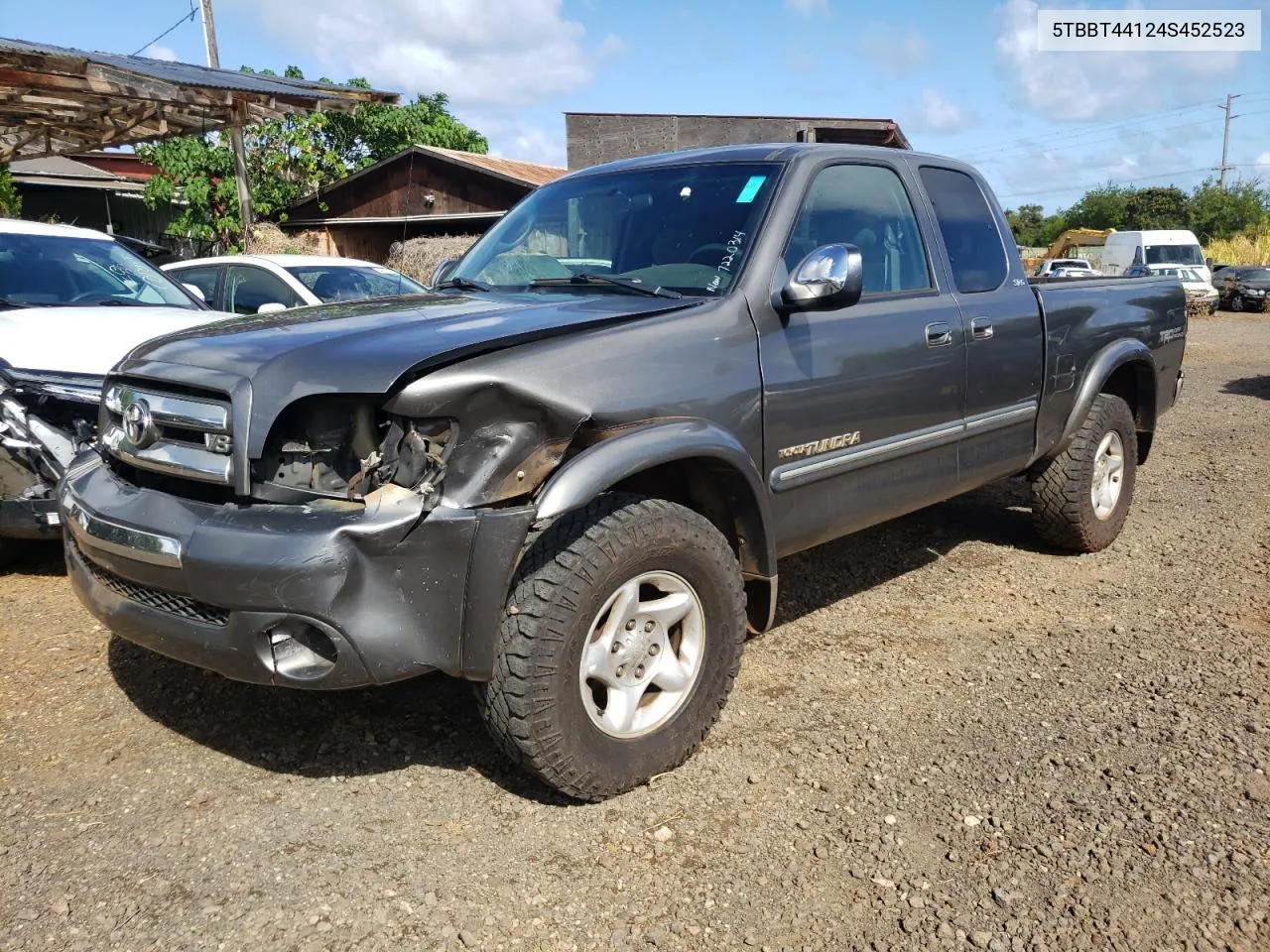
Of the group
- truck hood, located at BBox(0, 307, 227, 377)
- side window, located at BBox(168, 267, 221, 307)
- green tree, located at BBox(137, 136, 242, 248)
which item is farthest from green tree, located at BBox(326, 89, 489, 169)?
truck hood, located at BBox(0, 307, 227, 377)

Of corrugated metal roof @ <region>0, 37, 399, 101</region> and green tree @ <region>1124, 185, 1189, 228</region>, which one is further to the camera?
green tree @ <region>1124, 185, 1189, 228</region>

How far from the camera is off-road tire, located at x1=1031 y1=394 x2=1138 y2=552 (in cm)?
497

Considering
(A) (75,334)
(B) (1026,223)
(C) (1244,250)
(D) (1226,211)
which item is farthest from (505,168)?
(B) (1026,223)

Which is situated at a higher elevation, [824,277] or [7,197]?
[7,197]

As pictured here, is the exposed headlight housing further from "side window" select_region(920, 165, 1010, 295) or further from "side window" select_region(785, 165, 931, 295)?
"side window" select_region(920, 165, 1010, 295)

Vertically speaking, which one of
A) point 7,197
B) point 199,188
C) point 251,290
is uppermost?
point 199,188

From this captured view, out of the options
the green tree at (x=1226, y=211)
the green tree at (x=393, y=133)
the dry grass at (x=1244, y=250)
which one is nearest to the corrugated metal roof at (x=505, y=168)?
the green tree at (x=393, y=133)

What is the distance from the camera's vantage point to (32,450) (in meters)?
4.39

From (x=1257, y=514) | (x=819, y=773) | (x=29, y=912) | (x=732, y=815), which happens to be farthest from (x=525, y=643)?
(x=1257, y=514)

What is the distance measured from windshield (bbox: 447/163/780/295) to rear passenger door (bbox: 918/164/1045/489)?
110cm

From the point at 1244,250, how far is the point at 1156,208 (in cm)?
1924

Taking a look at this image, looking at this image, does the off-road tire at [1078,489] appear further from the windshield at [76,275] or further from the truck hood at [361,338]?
the windshield at [76,275]

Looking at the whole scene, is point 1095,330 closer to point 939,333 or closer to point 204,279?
point 939,333

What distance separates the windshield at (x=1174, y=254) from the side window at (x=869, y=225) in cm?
2662
